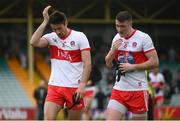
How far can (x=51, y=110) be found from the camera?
10.3 m

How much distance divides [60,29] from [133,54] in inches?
49.9

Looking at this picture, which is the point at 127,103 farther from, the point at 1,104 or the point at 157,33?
the point at 157,33

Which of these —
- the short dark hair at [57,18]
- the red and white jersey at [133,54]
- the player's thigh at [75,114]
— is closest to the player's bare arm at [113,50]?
the red and white jersey at [133,54]

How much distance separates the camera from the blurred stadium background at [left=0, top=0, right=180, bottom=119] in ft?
90.6

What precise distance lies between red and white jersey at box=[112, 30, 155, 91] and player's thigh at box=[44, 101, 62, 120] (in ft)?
3.42

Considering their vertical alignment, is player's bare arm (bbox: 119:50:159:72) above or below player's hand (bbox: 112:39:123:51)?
below

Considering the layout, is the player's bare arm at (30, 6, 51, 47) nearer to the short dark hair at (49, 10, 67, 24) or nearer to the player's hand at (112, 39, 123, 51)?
the short dark hair at (49, 10, 67, 24)

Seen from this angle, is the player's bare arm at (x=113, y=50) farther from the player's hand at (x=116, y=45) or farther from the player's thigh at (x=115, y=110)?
the player's thigh at (x=115, y=110)

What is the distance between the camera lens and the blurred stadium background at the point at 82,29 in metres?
27.6

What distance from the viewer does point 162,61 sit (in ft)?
104

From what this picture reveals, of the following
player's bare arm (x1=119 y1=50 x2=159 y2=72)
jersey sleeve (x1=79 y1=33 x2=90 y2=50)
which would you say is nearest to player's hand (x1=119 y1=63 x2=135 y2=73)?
player's bare arm (x1=119 y1=50 x2=159 y2=72)

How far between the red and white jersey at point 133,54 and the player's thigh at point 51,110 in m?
1.04

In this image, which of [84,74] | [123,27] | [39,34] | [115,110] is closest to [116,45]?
[123,27]

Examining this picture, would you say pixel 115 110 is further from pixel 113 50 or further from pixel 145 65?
pixel 113 50
